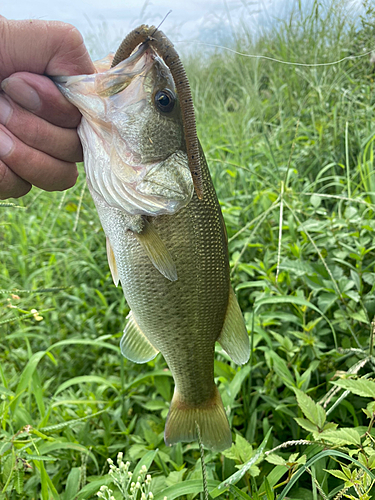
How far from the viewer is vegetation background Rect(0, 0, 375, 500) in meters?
1.35

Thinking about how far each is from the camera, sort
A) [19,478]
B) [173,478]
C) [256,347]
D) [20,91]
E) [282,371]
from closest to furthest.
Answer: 1. [20,91]
2. [19,478]
3. [173,478]
4. [282,371]
5. [256,347]

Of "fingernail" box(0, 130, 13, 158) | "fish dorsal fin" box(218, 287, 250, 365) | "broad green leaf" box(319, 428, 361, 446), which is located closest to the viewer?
"broad green leaf" box(319, 428, 361, 446)

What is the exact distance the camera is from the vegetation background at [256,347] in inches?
53.2

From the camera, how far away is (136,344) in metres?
1.51

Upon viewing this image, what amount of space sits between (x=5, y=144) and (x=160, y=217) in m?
0.54

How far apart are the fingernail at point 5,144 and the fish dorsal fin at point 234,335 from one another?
861 mm

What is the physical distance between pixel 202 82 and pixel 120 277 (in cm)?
445

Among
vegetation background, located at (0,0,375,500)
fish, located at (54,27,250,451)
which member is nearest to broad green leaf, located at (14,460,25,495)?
vegetation background, located at (0,0,375,500)

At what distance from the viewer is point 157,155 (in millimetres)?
1228

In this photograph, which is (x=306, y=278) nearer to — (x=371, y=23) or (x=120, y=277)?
(x=120, y=277)

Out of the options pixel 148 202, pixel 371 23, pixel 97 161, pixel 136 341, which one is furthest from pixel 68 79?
pixel 371 23

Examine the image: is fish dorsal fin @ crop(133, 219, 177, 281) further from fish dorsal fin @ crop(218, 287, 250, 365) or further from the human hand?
the human hand

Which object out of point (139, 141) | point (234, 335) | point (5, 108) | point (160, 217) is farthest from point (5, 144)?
point (234, 335)

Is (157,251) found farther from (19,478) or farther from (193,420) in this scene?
(19,478)
